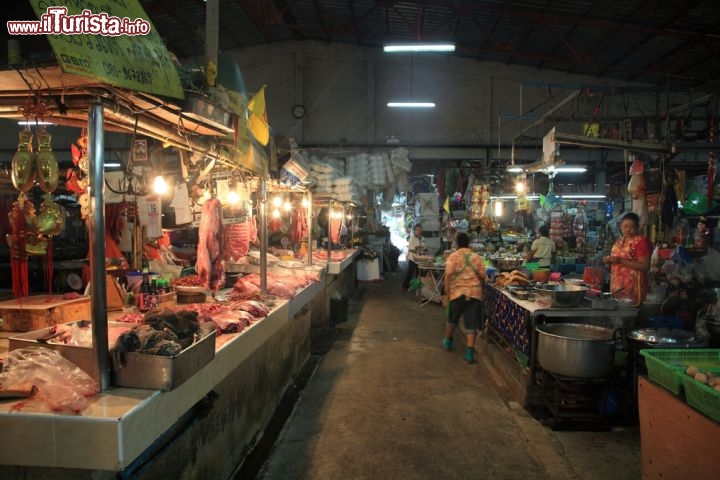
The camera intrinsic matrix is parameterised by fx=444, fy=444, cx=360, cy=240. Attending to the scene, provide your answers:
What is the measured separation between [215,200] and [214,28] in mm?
1725

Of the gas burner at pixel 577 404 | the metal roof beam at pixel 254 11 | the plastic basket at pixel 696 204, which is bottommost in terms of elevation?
the gas burner at pixel 577 404

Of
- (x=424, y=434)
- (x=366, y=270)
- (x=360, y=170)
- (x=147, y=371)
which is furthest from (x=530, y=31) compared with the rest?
(x=147, y=371)

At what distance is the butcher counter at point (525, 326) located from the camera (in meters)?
5.40

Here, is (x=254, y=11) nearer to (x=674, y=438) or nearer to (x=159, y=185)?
(x=159, y=185)

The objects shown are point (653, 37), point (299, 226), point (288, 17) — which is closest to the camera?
point (299, 226)

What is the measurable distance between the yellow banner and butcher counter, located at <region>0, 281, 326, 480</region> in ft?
4.89

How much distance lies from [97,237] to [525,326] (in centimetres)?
504

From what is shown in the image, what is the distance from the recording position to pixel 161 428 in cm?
226

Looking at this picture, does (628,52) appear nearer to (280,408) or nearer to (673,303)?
(673,303)

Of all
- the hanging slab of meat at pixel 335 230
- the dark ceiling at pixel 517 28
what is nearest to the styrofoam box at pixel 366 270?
the hanging slab of meat at pixel 335 230

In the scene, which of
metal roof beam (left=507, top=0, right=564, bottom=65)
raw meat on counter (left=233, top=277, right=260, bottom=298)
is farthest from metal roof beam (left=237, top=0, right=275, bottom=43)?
raw meat on counter (left=233, top=277, right=260, bottom=298)

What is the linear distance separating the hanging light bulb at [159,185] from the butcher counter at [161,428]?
5.39ft

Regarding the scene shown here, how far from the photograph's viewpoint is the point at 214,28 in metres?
3.95

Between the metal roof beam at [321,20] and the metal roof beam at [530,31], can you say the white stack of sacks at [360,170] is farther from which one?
the metal roof beam at [530,31]
